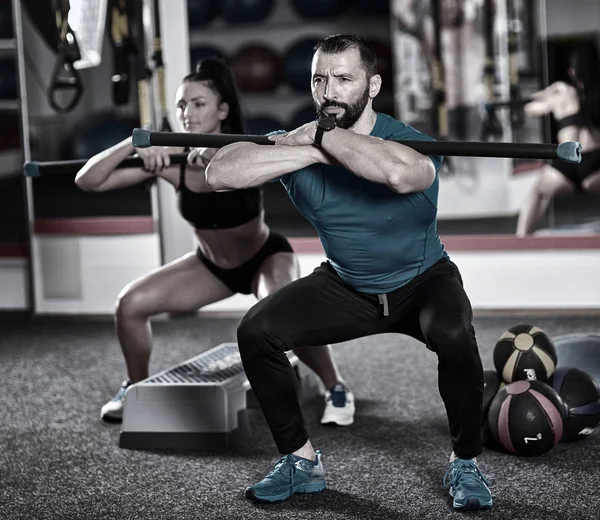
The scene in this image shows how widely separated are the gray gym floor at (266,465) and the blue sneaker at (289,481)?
0.03m

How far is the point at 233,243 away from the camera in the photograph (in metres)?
3.31

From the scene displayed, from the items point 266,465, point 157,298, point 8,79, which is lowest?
point 266,465

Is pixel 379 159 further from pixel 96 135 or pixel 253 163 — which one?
pixel 96 135

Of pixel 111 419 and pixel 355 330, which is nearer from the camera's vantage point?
pixel 355 330

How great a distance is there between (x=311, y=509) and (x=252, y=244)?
3.84 ft

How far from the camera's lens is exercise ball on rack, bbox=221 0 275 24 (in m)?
5.91

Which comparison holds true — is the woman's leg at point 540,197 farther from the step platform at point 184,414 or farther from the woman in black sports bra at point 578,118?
the step platform at point 184,414

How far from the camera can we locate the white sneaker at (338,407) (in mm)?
3171

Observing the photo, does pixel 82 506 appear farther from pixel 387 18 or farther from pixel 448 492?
pixel 387 18

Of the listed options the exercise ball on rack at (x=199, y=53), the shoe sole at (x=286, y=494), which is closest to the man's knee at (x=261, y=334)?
the shoe sole at (x=286, y=494)

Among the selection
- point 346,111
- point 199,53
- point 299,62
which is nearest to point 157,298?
point 346,111

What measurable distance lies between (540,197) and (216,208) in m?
2.27

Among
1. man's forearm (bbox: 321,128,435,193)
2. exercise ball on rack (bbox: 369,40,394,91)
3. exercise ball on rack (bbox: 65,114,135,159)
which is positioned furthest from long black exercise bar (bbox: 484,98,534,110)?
man's forearm (bbox: 321,128,435,193)

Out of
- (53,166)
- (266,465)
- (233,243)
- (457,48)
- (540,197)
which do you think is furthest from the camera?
(457,48)
